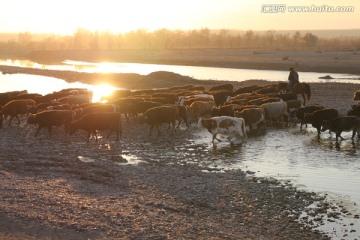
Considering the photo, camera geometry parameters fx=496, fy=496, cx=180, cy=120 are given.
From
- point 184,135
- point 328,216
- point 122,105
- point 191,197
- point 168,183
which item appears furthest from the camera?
point 122,105

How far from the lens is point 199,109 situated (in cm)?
2028

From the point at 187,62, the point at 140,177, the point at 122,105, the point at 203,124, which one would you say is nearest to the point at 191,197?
the point at 140,177

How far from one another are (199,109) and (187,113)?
527 mm

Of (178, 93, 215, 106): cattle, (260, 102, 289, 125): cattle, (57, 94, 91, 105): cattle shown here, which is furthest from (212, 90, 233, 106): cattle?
(57, 94, 91, 105): cattle

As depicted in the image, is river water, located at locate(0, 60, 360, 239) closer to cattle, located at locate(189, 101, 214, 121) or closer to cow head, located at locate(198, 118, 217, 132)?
cow head, located at locate(198, 118, 217, 132)

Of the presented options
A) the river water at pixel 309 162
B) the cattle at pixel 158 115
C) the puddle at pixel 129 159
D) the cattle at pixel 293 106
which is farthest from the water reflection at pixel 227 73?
the puddle at pixel 129 159

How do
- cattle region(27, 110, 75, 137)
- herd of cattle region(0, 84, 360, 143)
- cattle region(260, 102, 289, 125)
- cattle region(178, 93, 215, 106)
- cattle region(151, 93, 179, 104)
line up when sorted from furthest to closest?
1. cattle region(151, 93, 179, 104)
2. cattle region(178, 93, 215, 106)
3. cattle region(260, 102, 289, 125)
4. cattle region(27, 110, 75, 137)
5. herd of cattle region(0, 84, 360, 143)

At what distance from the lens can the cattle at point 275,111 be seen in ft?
62.8

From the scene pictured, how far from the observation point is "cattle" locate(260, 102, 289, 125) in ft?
62.8

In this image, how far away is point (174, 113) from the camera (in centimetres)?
1797

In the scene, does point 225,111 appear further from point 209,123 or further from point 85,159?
point 85,159

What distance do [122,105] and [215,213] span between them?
11.7 m

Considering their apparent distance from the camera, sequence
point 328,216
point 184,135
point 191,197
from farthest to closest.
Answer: point 184,135
point 191,197
point 328,216

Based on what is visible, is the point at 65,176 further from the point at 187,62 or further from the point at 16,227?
the point at 187,62
